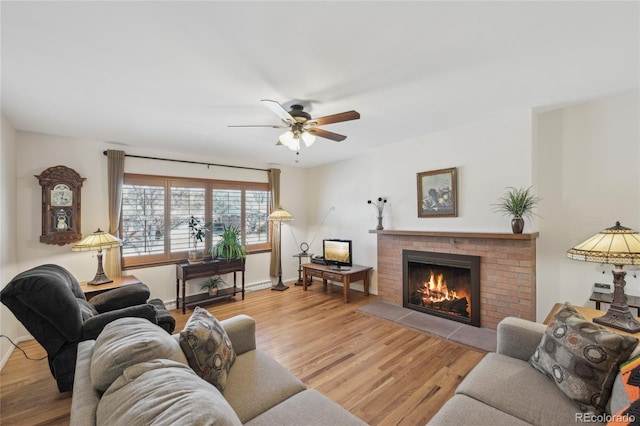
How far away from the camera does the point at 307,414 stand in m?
1.29

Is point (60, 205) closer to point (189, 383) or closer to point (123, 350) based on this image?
point (123, 350)

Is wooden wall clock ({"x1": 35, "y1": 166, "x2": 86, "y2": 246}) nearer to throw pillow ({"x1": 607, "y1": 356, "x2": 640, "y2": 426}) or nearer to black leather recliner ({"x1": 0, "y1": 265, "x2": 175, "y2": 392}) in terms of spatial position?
black leather recliner ({"x1": 0, "y1": 265, "x2": 175, "y2": 392})

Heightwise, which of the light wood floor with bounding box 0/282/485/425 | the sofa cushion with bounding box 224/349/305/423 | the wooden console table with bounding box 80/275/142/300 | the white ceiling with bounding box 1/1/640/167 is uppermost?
the white ceiling with bounding box 1/1/640/167

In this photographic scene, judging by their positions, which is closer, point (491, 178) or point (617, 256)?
point (617, 256)

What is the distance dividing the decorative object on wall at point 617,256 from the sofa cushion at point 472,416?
128 centimetres

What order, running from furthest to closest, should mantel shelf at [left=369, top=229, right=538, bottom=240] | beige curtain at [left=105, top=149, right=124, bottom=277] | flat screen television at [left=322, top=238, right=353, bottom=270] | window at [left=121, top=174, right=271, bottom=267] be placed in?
flat screen television at [left=322, top=238, right=353, bottom=270]
window at [left=121, top=174, right=271, bottom=267]
beige curtain at [left=105, top=149, right=124, bottom=277]
mantel shelf at [left=369, top=229, right=538, bottom=240]

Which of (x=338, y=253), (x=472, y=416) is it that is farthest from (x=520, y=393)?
(x=338, y=253)

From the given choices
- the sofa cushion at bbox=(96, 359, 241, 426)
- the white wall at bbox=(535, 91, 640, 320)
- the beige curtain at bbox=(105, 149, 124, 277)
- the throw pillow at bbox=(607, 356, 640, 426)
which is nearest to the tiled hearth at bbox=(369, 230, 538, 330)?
the white wall at bbox=(535, 91, 640, 320)

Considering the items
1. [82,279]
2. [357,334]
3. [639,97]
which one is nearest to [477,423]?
[357,334]

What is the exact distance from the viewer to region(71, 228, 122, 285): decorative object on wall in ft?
10.1

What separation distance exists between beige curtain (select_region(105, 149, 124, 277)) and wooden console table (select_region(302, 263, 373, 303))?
9.54ft

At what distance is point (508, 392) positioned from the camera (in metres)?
1.44

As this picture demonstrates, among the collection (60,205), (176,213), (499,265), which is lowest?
(499,265)

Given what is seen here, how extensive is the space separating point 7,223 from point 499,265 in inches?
215
